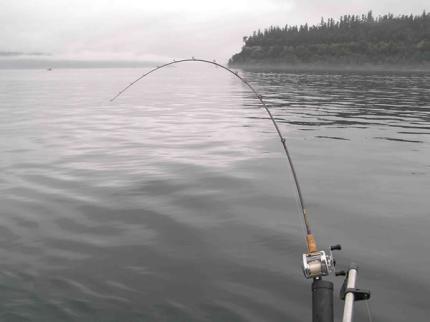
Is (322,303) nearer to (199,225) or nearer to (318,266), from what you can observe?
(318,266)

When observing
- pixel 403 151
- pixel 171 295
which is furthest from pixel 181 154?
pixel 171 295

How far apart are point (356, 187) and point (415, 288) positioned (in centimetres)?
559

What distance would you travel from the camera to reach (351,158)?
15.9 metres

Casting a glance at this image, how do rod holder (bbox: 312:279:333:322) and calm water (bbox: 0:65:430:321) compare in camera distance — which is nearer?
rod holder (bbox: 312:279:333:322)

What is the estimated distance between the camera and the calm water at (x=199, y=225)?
6426 millimetres

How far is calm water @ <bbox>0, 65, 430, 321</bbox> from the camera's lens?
6426 mm

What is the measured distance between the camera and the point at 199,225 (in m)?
9.48

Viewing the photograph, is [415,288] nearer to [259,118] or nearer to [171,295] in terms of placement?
[171,295]

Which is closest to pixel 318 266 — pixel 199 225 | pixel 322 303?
pixel 322 303

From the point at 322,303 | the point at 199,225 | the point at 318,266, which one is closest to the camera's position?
the point at 322,303

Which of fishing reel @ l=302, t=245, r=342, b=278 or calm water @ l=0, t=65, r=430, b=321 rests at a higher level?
fishing reel @ l=302, t=245, r=342, b=278

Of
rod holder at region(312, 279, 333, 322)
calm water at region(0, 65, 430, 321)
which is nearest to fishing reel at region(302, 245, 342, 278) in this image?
rod holder at region(312, 279, 333, 322)

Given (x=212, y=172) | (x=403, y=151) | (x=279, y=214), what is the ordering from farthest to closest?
(x=403, y=151) < (x=212, y=172) < (x=279, y=214)

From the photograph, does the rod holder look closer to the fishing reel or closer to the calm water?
the fishing reel
